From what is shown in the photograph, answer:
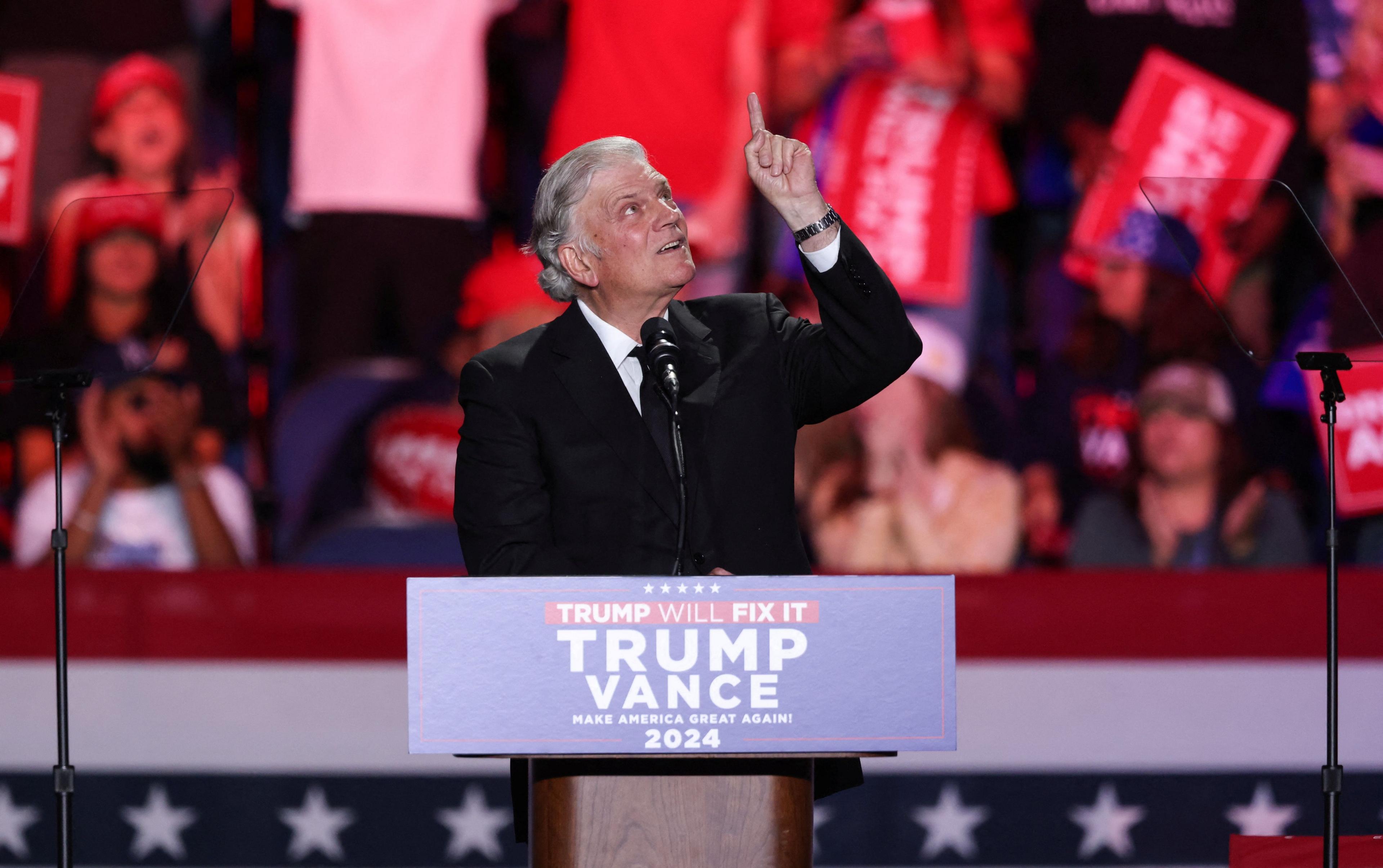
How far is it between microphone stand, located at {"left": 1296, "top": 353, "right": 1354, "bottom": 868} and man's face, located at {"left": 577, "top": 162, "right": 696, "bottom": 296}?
0.87 m

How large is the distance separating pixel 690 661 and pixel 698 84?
261 centimetres

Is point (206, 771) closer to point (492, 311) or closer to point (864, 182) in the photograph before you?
point (492, 311)

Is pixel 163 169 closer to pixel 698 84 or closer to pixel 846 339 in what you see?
pixel 698 84

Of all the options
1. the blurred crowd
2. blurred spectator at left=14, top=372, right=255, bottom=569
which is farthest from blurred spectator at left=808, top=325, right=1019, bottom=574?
blurred spectator at left=14, top=372, right=255, bottom=569

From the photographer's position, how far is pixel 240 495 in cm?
354

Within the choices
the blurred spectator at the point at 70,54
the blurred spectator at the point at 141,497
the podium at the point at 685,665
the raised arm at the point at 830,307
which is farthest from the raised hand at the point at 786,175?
the blurred spectator at the point at 70,54

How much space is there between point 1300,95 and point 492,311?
2168mm

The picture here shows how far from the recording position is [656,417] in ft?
4.92

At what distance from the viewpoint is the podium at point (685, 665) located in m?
1.17

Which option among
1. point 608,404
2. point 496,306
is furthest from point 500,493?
point 496,306

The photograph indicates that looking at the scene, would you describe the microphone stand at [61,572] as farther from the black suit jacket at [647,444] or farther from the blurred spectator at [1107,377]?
the blurred spectator at [1107,377]

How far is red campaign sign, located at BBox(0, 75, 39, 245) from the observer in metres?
3.59

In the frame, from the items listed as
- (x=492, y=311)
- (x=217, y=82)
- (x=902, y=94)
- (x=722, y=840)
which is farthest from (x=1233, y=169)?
(x=722, y=840)

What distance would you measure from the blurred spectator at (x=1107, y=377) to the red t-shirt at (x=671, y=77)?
1.01 meters
